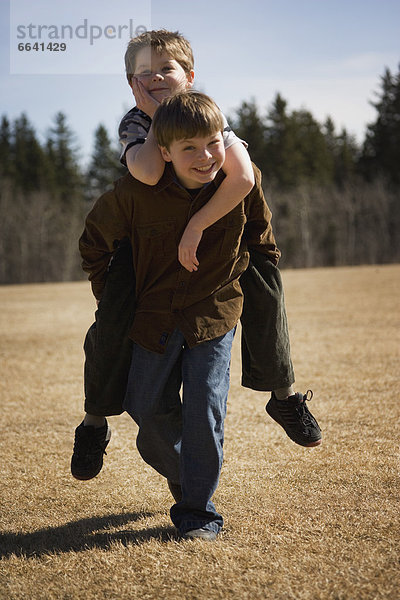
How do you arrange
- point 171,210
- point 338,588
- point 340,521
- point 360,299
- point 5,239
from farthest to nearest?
point 5,239, point 360,299, point 340,521, point 171,210, point 338,588

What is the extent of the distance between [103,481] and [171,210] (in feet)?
5.96

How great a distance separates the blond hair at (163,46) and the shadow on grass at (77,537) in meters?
1.96

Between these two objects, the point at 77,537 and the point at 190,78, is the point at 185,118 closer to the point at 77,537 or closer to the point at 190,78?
the point at 190,78

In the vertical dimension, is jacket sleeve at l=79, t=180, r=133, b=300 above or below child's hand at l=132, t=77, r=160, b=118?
below

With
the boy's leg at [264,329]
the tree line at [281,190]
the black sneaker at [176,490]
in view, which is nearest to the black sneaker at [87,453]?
the black sneaker at [176,490]

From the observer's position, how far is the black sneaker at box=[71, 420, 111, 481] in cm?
309

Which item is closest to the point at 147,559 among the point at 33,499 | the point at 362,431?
the point at 33,499

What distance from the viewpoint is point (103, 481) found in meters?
3.94

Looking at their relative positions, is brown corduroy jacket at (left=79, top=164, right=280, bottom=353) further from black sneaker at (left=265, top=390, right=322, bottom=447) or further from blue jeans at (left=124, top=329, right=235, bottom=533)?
black sneaker at (left=265, top=390, right=322, bottom=447)

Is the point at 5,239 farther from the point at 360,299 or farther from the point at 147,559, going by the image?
the point at 147,559

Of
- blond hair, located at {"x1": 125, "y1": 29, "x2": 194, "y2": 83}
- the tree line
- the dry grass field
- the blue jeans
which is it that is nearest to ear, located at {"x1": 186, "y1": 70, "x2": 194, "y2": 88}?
blond hair, located at {"x1": 125, "y1": 29, "x2": 194, "y2": 83}

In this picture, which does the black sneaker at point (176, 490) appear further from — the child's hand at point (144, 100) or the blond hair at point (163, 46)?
the blond hair at point (163, 46)

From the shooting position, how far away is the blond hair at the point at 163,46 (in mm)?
2891

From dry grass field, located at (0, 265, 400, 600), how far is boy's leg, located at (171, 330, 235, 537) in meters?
0.14
